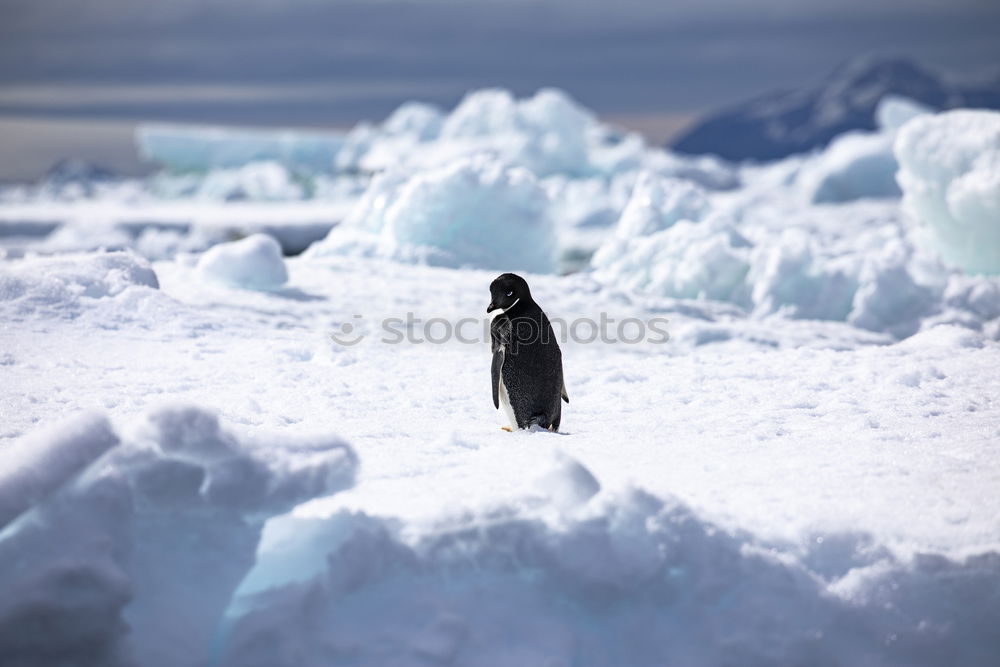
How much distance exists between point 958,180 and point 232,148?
126ft

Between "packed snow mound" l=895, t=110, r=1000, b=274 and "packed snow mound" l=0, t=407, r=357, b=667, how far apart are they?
10.3m

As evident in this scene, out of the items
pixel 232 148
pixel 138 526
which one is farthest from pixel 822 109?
pixel 138 526

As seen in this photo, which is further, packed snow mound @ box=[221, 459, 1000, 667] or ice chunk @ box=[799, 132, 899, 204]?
ice chunk @ box=[799, 132, 899, 204]

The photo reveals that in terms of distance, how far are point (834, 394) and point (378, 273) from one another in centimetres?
530

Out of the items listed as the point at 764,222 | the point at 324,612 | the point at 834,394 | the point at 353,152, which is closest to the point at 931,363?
the point at 834,394

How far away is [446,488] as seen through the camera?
308 cm

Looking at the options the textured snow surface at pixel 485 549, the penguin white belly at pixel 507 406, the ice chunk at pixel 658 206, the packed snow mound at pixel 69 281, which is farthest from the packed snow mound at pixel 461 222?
the textured snow surface at pixel 485 549

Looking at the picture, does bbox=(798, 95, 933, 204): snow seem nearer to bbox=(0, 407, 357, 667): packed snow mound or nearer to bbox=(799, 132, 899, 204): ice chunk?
bbox=(799, 132, 899, 204): ice chunk

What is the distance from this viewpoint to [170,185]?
4856 centimetres

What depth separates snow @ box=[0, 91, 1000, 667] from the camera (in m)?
2.59

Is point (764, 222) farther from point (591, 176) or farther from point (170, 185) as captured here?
point (170, 185)

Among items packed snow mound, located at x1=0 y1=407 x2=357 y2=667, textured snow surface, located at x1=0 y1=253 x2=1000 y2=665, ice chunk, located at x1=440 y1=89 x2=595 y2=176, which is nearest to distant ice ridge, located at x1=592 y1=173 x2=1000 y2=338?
textured snow surface, located at x1=0 y1=253 x2=1000 y2=665

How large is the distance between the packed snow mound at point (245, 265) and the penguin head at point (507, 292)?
4.15 metres
